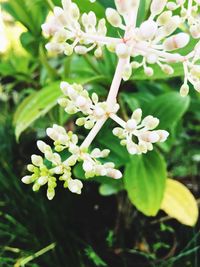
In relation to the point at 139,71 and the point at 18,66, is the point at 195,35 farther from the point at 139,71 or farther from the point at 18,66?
the point at 18,66

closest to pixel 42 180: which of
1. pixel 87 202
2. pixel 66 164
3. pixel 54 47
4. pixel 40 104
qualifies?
pixel 66 164

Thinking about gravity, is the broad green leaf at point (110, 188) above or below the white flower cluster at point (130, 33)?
below

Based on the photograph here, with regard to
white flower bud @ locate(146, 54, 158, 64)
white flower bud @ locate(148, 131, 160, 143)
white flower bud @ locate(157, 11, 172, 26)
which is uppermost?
white flower bud @ locate(157, 11, 172, 26)

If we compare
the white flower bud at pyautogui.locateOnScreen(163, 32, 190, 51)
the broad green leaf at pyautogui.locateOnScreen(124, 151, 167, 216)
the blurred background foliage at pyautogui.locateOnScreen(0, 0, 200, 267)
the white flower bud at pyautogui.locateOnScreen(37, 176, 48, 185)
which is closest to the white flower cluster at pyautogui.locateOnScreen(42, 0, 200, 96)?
the white flower bud at pyautogui.locateOnScreen(163, 32, 190, 51)

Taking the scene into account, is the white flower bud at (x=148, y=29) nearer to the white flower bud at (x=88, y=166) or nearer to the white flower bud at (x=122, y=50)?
the white flower bud at (x=122, y=50)

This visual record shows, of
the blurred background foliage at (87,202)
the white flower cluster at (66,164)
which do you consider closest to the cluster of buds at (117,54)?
the white flower cluster at (66,164)

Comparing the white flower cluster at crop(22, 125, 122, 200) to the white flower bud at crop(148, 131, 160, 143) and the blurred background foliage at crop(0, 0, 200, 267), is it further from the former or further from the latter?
the blurred background foliage at crop(0, 0, 200, 267)

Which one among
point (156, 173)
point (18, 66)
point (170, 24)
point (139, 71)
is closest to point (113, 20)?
point (170, 24)

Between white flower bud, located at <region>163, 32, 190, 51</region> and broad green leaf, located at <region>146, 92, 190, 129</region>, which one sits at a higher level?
white flower bud, located at <region>163, 32, 190, 51</region>
